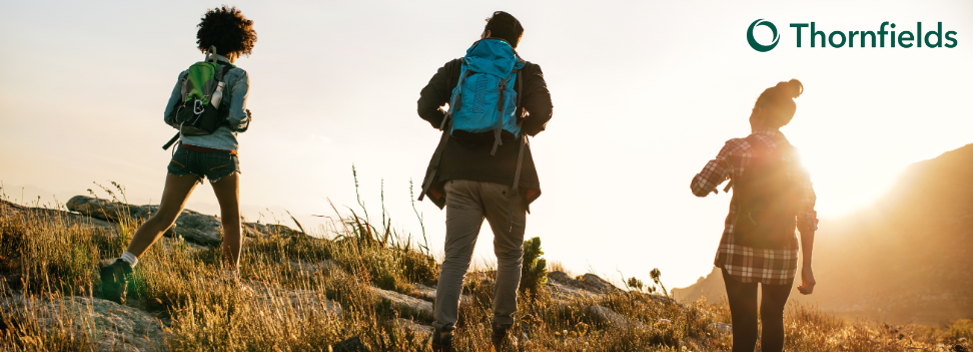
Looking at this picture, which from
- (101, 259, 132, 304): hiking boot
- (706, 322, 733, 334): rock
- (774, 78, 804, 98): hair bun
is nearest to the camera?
(774, 78, 804, 98): hair bun

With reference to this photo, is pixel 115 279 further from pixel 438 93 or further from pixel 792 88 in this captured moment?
pixel 792 88

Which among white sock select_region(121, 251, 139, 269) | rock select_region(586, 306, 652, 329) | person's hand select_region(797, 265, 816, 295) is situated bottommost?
rock select_region(586, 306, 652, 329)

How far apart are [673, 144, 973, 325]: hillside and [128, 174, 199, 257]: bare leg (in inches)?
2304

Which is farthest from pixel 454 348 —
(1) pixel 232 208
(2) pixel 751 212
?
(1) pixel 232 208

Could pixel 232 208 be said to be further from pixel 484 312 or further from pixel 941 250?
pixel 941 250

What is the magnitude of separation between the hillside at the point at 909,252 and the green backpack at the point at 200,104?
58.6 metres

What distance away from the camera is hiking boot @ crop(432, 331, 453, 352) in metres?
2.81

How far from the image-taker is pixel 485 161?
2877 mm

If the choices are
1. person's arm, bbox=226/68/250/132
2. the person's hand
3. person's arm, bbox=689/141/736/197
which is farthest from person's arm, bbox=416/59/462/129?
the person's hand

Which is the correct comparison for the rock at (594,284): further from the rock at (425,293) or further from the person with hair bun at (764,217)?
the person with hair bun at (764,217)

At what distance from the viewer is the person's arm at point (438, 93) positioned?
10.0ft

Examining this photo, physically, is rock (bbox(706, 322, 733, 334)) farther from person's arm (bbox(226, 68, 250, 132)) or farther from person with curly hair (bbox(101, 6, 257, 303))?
person's arm (bbox(226, 68, 250, 132))

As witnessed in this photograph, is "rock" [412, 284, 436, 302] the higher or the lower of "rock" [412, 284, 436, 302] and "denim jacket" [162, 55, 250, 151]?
the lower

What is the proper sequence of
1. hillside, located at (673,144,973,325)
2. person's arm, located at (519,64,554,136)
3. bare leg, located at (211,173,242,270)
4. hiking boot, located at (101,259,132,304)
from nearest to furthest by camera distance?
person's arm, located at (519,64,554,136) < hiking boot, located at (101,259,132,304) < bare leg, located at (211,173,242,270) < hillside, located at (673,144,973,325)
